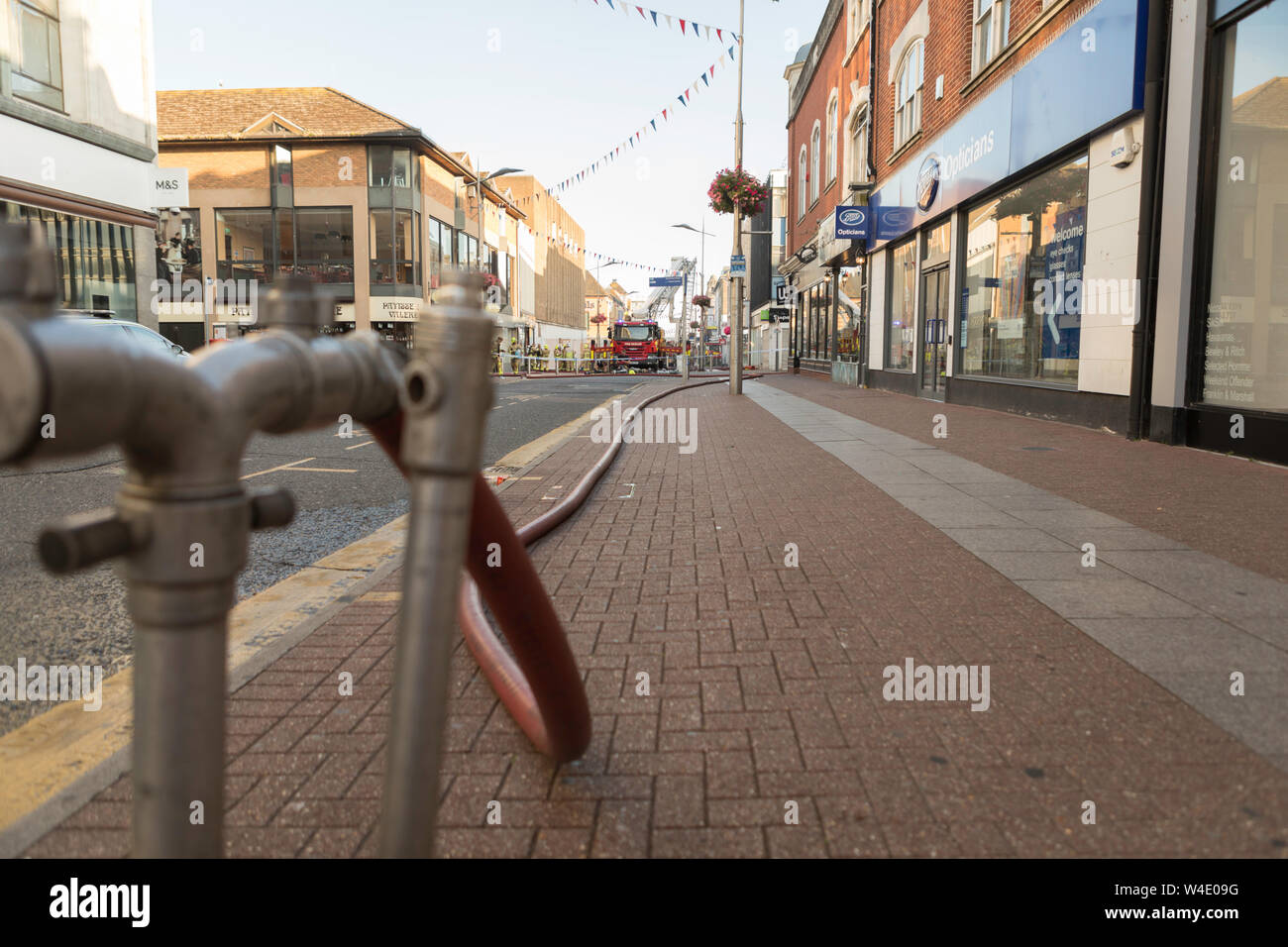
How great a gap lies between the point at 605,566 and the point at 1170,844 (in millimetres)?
2964

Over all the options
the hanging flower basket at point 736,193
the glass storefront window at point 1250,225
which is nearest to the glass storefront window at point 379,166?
the hanging flower basket at point 736,193

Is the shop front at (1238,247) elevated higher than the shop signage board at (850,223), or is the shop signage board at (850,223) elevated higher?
the shop signage board at (850,223)

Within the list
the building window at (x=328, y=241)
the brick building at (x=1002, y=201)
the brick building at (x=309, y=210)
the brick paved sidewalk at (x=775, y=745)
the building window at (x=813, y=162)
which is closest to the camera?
Result: the brick paved sidewalk at (x=775, y=745)

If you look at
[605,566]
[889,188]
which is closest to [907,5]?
[889,188]

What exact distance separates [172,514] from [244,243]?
45.5 meters

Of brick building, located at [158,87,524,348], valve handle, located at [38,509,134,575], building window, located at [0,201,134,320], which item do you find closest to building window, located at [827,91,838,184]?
brick building, located at [158,87,524,348]

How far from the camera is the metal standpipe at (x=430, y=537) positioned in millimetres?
1268

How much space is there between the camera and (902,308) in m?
20.7

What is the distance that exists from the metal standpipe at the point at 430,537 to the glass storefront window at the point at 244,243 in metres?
44.6

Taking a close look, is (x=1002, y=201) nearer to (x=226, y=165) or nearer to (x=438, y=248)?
(x=438, y=248)

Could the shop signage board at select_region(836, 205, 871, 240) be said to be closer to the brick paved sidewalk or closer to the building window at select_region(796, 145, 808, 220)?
the building window at select_region(796, 145, 808, 220)

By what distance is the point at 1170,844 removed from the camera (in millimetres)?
2039

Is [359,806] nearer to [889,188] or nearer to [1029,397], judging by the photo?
[1029,397]

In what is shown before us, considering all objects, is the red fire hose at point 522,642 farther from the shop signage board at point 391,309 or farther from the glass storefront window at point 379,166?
the glass storefront window at point 379,166
